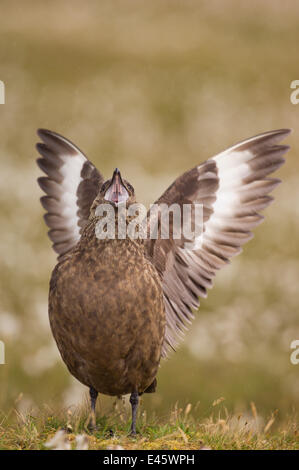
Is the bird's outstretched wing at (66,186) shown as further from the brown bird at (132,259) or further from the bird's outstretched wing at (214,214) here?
the bird's outstretched wing at (214,214)

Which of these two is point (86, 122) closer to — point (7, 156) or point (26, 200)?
point (7, 156)

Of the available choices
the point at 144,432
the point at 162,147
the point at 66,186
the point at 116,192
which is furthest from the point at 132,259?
the point at 162,147

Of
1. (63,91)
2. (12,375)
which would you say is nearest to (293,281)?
(12,375)

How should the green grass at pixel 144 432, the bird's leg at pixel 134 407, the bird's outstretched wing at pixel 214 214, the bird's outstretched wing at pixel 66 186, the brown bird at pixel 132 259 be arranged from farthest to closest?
the bird's outstretched wing at pixel 66 186
the bird's outstretched wing at pixel 214 214
the bird's leg at pixel 134 407
the brown bird at pixel 132 259
the green grass at pixel 144 432

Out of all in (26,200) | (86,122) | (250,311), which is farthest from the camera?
(86,122)

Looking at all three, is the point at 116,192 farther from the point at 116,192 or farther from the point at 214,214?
the point at 214,214

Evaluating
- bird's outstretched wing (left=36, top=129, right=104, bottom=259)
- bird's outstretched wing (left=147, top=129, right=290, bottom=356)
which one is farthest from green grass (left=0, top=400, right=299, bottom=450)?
bird's outstretched wing (left=36, top=129, right=104, bottom=259)

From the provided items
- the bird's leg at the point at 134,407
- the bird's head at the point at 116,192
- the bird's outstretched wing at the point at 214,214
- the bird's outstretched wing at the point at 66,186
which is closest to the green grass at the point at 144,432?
the bird's leg at the point at 134,407
